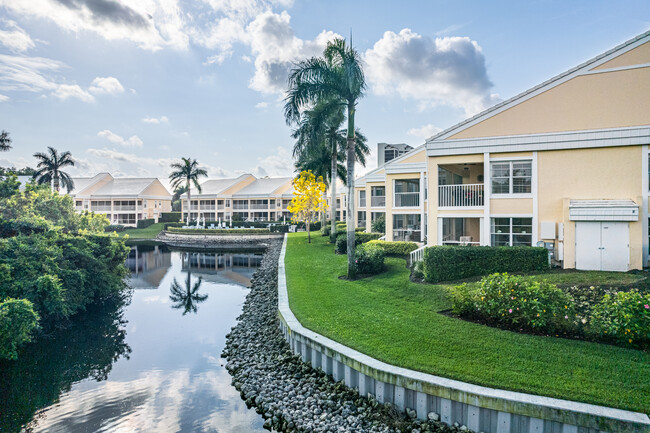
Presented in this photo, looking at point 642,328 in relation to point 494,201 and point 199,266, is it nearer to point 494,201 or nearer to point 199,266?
point 494,201

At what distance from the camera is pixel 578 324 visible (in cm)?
736

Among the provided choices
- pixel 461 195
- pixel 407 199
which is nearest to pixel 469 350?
pixel 461 195

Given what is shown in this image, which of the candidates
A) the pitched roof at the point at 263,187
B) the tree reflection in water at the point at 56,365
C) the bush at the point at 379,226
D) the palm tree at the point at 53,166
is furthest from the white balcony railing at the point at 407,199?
the palm tree at the point at 53,166

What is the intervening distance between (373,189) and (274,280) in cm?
1365

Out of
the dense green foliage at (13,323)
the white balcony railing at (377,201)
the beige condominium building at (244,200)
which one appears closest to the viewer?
the dense green foliage at (13,323)

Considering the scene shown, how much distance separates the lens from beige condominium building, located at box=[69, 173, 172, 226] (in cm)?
5375

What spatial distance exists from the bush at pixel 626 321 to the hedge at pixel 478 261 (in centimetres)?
463

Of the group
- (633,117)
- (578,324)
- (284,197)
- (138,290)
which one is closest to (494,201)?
(633,117)

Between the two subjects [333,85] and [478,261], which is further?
[333,85]

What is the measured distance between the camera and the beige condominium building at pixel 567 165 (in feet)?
38.8

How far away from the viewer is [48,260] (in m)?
12.0

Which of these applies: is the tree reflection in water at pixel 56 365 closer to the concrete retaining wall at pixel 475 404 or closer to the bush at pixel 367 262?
the concrete retaining wall at pixel 475 404

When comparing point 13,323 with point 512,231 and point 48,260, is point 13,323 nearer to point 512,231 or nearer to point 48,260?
point 48,260

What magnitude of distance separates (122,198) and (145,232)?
960 cm
